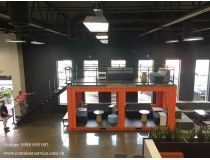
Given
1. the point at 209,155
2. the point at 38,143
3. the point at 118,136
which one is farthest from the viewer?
the point at 118,136

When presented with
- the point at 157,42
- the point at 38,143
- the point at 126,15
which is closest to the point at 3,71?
the point at 38,143

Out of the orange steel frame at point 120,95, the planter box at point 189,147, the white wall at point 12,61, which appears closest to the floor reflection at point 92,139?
the orange steel frame at point 120,95

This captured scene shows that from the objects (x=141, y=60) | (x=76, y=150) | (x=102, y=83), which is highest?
(x=141, y=60)

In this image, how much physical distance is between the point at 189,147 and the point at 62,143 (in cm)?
548

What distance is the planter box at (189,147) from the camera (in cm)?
648

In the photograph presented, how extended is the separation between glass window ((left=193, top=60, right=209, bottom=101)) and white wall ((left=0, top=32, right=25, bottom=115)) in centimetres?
1176

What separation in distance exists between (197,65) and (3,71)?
12.7 meters

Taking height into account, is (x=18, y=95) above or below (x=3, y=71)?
below

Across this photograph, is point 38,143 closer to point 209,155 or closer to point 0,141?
point 0,141

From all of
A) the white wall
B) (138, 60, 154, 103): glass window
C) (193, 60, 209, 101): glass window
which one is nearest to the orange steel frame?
(138, 60, 154, 103): glass window

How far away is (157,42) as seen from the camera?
1392 centimetres

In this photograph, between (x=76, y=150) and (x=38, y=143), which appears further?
(x=38, y=143)

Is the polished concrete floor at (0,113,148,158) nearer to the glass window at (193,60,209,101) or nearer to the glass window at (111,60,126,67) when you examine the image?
the glass window at (111,60,126,67)

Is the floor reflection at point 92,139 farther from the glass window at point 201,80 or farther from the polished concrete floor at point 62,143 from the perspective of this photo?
the glass window at point 201,80
